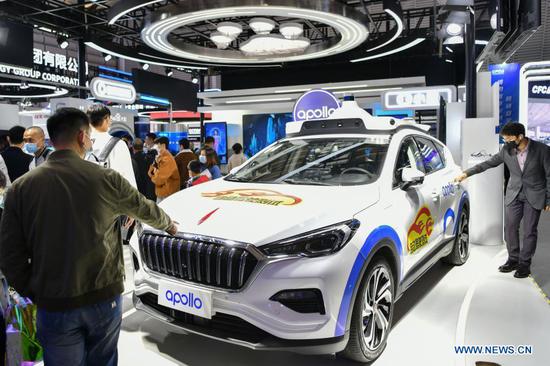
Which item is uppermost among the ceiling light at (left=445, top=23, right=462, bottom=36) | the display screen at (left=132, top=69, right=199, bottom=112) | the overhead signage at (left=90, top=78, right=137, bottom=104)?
the display screen at (left=132, top=69, right=199, bottom=112)

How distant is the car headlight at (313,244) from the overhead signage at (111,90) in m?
8.91

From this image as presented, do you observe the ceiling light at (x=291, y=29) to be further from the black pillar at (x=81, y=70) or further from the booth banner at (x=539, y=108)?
the booth banner at (x=539, y=108)

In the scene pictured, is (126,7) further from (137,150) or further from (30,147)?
(30,147)

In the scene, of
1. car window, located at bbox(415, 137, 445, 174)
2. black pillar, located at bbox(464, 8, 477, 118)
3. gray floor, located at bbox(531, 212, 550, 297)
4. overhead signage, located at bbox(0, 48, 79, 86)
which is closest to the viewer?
car window, located at bbox(415, 137, 445, 174)

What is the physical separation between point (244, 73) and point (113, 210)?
18.1 m

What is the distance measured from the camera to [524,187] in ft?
14.7

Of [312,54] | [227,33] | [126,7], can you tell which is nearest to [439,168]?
[126,7]

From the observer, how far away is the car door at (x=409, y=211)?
3172mm

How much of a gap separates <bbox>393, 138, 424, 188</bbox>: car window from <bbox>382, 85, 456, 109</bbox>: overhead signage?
577 centimetres

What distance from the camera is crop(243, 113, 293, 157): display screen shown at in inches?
727

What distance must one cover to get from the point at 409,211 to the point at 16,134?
411 centimetres

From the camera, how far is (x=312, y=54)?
13.5 meters

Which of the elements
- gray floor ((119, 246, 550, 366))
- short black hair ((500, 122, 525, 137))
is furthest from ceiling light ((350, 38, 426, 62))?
gray floor ((119, 246, 550, 366))

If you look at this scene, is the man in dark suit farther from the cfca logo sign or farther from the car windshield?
the cfca logo sign
